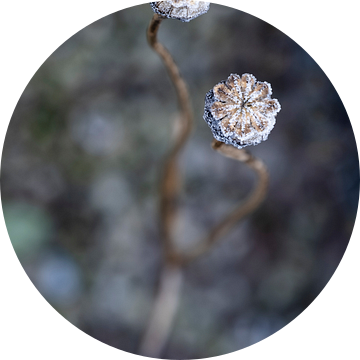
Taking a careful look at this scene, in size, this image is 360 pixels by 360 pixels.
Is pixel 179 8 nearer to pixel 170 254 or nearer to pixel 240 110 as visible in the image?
pixel 240 110

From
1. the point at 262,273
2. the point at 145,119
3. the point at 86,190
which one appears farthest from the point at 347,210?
the point at 86,190

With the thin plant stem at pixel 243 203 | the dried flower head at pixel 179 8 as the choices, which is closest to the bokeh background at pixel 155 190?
the thin plant stem at pixel 243 203

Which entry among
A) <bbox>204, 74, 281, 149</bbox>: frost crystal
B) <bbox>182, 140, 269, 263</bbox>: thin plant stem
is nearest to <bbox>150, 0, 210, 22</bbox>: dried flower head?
<bbox>204, 74, 281, 149</bbox>: frost crystal

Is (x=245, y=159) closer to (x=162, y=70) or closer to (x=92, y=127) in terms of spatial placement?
(x=162, y=70)

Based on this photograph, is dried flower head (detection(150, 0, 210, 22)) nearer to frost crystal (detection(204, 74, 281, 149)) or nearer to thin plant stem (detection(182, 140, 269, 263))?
frost crystal (detection(204, 74, 281, 149))

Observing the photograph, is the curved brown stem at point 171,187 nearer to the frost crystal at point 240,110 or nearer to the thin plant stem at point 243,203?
the thin plant stem at point 243,203

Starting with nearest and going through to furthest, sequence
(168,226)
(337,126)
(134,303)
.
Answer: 1. (337,126)
2. (168,226)
3. (134,303)
